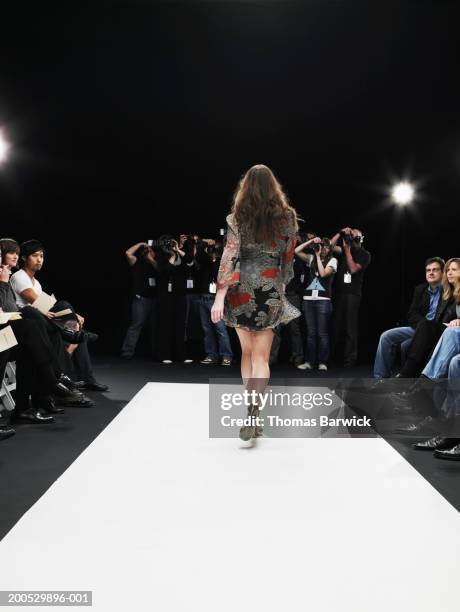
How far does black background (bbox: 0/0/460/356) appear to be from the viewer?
20.7ft

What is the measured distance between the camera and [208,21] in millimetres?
6375

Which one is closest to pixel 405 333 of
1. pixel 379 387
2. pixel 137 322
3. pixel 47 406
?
pixel 379 387

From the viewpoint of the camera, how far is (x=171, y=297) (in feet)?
20.5

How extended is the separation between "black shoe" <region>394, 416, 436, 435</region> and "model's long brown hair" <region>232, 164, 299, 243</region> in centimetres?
119

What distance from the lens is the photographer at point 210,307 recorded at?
604 cm

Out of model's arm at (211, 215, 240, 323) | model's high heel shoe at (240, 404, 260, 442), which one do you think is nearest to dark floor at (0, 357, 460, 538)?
model's high heel shoe at (240, 404, 260, 442)

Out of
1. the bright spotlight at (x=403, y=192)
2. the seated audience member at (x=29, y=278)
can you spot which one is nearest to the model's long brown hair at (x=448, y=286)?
the seated audience member at (x=29, y=278)

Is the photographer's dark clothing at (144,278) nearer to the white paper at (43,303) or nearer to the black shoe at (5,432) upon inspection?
the white paper at (43,303)

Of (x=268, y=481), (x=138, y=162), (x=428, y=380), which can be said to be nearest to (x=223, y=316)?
(x=268, y=481)

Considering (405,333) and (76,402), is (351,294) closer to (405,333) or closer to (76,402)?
(405,333)

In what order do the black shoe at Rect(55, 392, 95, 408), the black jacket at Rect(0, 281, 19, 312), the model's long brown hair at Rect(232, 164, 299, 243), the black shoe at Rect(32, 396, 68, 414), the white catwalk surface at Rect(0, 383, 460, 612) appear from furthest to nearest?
the black shoe at Rect(55, 392, 95, 408) → the black shoe at Rect(32, 396, 68, 414) → the black jacket at Rect(0, 281, 19, 312) → the model's long brown hair at Rect(232, 164, 299, 243) → the white catwalk surface at Rect(0, 383, 460, 612)

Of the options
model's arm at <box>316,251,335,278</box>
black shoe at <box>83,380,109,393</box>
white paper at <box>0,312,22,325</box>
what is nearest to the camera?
white paper at <box>0,312,22,325</box>

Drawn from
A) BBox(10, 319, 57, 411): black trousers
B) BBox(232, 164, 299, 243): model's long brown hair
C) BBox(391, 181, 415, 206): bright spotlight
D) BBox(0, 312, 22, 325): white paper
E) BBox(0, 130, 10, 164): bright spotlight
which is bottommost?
BBox(10, 319, 57, 411): black trousers

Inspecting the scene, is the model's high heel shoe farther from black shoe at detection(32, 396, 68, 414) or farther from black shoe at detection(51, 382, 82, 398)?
black shoe at detection(32, 396, 68, 414)
